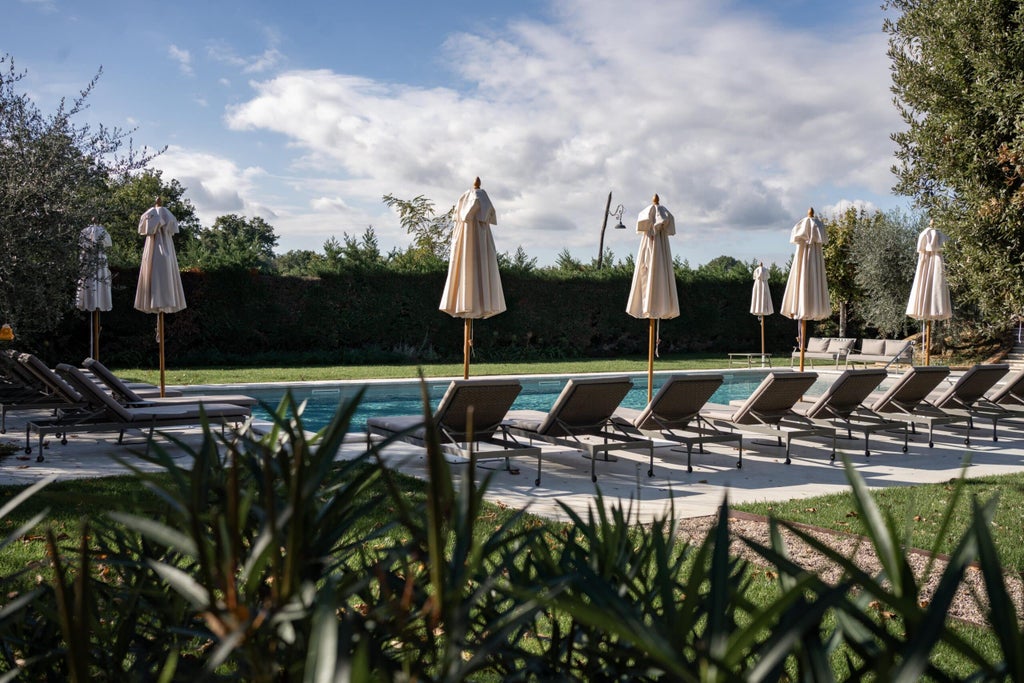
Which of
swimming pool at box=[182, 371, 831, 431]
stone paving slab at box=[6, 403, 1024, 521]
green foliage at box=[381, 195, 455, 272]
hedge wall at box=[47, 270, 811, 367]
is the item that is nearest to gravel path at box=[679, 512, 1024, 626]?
stone paving slab at box=[6, 403, 1024, 521]

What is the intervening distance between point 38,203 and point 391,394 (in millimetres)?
8822

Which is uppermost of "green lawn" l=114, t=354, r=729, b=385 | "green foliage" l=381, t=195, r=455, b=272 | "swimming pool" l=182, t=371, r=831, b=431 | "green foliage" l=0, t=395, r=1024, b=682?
"green foliage" l=381, t=195, r=455, b=272

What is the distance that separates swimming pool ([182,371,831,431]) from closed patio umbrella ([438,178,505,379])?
231 cm

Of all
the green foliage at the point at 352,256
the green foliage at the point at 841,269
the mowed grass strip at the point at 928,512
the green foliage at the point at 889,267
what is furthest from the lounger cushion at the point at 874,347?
the mowed grass strip at the point at 928,512

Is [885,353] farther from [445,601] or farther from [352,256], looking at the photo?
[445,601]

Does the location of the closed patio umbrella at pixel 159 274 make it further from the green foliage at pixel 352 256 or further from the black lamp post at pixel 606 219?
the black lamp post at pixel 606 219

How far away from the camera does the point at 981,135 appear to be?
873 cm

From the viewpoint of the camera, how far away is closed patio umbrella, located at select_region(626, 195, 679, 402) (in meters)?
11.2

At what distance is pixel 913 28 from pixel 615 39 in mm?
5323

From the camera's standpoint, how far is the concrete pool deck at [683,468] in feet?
22.5

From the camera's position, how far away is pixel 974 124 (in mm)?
8805

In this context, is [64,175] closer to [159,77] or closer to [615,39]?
[159,77]

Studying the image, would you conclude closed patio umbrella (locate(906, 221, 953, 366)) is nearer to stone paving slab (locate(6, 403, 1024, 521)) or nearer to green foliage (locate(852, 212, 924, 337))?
stone paving slab (locate(6, 403, 1024, 521))

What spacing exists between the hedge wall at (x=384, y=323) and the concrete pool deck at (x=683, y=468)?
1036 centimetres
